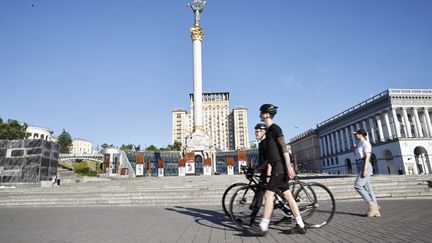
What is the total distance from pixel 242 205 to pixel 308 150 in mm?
101035

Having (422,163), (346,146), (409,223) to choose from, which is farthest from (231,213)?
(346,146)

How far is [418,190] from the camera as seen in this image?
10.7 m

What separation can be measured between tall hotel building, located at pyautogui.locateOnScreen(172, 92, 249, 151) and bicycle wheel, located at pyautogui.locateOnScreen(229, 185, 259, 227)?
131 m

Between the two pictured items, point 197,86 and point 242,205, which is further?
point 197,86

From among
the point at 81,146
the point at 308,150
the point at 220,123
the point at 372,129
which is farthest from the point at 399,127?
the point at 81,146

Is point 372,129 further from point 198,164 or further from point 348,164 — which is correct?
point 198,164

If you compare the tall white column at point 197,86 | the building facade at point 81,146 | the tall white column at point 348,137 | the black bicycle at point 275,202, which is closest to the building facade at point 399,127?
the tall white column at point 348,137

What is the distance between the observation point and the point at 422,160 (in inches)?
2034

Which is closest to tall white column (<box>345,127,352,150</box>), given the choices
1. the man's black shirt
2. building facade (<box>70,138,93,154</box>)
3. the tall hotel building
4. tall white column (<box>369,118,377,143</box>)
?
tall white column (<box>369,118,377,143</box>)

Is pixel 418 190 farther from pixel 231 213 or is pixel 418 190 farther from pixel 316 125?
pixel 316 125

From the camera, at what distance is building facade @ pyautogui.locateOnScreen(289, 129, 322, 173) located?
92812 mm

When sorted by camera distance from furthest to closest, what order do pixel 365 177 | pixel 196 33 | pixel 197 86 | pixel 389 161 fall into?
pixel 389 161
pixel 196 33
pixel 197 86
pixel 365 177

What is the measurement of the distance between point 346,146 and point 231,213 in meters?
76.8

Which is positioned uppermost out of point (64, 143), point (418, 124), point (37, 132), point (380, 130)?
point (37, 132)
